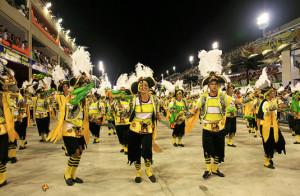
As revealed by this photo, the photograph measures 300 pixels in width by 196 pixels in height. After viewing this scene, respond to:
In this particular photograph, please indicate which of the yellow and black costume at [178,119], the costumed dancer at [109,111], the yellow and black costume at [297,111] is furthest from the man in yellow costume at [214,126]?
the yellow and black costume at [297,111]

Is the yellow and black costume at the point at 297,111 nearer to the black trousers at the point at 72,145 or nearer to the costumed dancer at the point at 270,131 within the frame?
the costumed dancer at the point at 270,131

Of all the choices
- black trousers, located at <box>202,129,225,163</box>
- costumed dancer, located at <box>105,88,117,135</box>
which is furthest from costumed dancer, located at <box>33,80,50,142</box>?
black trousers, located at <box>202,129,225,163</box>

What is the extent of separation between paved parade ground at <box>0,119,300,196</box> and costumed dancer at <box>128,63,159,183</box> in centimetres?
42

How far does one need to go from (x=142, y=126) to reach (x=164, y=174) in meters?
1.22

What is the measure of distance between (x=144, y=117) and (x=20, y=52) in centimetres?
1934

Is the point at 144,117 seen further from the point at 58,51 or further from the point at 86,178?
the point at 58,51

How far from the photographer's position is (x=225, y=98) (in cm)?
643

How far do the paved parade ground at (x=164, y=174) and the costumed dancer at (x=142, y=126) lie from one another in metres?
0.42

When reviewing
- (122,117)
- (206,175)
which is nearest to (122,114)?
(122,117)

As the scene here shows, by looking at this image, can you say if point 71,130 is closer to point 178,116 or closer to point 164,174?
point 164,174

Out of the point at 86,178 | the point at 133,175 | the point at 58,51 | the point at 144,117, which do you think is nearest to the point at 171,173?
the point at 133,175

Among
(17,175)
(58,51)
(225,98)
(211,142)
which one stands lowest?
(17,175)

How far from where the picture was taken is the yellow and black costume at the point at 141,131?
612 cm

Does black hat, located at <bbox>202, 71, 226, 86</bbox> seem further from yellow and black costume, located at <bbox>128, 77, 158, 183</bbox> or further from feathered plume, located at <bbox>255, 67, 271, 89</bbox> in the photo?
feathered plume, located at <bbox>255, 67, 271, 89</bbox>
